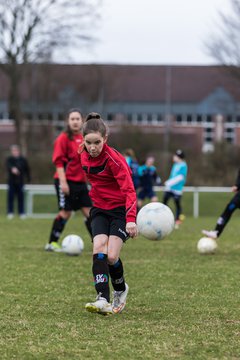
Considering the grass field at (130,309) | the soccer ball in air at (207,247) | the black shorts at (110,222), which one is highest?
the black shorts at (110,222)

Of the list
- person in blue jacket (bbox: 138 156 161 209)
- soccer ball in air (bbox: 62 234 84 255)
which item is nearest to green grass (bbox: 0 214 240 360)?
soccer ball in air (bbox: 62 234 84 255)

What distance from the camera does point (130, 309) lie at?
21.3 feet

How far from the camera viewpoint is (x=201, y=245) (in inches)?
437

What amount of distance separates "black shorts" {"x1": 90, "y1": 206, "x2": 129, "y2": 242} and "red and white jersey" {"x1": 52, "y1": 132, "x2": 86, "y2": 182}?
3.71 m

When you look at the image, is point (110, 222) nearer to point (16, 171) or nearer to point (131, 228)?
point (131, 228)

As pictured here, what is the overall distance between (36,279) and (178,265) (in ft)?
7.35

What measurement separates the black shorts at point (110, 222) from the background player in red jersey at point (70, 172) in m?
3.35

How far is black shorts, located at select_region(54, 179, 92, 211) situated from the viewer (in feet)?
34.4

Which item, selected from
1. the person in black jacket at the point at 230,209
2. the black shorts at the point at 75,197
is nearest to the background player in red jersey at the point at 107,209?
the black shorts at the point at 75,197

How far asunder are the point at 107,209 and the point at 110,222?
0.39 feet

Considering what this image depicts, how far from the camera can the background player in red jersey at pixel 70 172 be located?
Result: 396 inches

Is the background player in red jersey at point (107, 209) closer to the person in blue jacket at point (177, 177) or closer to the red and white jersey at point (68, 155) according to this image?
the red and white jersey at point (68, 155)

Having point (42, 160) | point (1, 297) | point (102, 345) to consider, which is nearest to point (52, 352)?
point (102, 345)

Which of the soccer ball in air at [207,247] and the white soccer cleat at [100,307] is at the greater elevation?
the white soccer cleat at [100,307]
